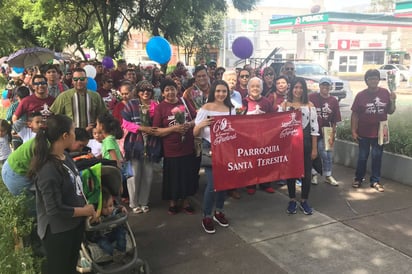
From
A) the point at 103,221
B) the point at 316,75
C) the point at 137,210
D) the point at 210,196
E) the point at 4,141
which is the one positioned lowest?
the point at 137,210

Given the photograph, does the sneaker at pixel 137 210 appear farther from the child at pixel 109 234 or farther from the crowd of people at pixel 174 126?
the child at pixel 109 234

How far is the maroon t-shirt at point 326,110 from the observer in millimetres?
6180

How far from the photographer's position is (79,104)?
17.0ft

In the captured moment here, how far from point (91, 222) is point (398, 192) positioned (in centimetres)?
454

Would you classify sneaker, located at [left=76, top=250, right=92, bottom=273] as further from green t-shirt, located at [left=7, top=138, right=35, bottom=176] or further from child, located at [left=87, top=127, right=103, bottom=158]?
child, located at [left=87, top=127, right=103, bottom=158]

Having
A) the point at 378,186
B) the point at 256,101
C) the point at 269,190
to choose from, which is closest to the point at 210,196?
the point at 256,101

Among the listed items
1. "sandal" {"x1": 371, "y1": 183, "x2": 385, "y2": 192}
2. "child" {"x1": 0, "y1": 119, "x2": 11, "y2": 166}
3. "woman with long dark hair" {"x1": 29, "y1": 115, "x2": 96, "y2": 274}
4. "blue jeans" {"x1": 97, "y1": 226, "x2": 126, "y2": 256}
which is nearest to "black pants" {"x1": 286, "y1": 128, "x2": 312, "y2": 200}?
"sandal" {"x1": 371, "y1": 183, "x2": 385, "y2": 192}

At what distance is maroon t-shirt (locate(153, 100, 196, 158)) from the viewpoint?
4918 millimetres

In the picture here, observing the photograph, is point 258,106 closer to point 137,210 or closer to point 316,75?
point 137,210

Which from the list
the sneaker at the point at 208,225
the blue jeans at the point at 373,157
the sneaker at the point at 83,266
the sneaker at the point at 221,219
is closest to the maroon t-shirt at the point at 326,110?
the blue jeans at the point at 373,157

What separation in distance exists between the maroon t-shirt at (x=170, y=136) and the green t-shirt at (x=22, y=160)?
1904mm

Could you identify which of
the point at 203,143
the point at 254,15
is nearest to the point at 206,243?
the point at 203,143

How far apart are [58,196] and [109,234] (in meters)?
0.86

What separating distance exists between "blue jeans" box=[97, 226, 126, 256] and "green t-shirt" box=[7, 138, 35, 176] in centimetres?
83
